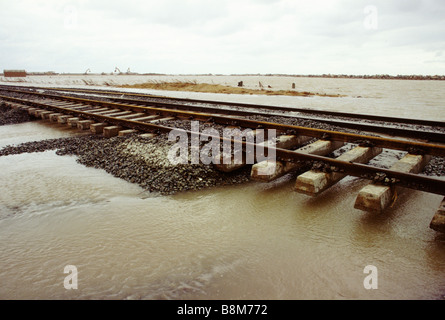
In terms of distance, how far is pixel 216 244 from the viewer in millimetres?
2750

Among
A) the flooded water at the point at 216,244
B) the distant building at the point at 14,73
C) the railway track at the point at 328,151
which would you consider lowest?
the flooded water at the point at 216,244

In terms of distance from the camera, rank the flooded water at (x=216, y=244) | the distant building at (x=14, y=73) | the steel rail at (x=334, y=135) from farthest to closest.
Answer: the distant building at (x=14, y=73), the steel rail at (x=334, y=135), the flooded water at (x=216, y=244)

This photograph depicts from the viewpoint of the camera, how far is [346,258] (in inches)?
97.3

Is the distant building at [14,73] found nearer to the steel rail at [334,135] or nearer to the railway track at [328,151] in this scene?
the railway track at [328,151]

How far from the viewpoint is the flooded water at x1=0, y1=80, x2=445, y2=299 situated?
86.2 inches

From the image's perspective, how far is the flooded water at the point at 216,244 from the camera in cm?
219

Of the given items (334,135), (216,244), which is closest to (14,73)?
(334,135)

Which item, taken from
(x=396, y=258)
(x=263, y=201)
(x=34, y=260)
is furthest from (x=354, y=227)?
(x=34, y=260)

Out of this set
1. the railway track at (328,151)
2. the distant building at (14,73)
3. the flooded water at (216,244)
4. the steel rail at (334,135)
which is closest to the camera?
the flooded water at (216,244)

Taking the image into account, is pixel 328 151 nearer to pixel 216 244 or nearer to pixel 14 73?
pixel 216 244

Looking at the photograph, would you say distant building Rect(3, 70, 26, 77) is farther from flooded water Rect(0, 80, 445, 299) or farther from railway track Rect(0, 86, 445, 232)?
flooded water Rect(0, 80, 445, 299)

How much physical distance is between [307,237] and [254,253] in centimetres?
61

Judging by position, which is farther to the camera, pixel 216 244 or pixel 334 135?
pixel 334 135

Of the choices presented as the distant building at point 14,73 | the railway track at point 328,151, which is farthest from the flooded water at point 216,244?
the distant building at point 14,73
